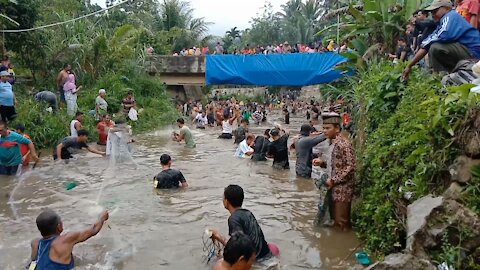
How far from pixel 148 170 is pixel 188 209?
12.0 feet

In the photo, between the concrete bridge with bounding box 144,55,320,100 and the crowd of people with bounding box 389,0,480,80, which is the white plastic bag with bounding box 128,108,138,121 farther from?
the crowd of people with bounding box 389,0,480,80

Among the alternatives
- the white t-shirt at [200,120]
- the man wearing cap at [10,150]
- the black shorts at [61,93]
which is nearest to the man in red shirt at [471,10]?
the man wearing cap at [10,150]

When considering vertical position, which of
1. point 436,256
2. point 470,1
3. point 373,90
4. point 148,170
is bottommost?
point 148,170

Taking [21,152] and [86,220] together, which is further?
[21,152]

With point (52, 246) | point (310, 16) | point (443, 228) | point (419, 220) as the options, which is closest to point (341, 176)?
point (419, 220)

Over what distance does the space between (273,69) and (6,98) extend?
10.5 meters

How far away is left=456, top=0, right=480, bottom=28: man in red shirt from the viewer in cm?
707

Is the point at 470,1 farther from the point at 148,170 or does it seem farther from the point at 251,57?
the point at 251,57

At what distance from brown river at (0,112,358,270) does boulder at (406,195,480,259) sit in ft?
4.99

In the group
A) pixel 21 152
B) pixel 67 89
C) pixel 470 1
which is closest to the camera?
pixel 470 1

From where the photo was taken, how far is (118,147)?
1295cm

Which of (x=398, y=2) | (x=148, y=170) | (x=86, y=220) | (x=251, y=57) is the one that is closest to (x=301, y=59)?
(x=251, y=57)

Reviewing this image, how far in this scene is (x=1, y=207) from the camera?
796 centimetres

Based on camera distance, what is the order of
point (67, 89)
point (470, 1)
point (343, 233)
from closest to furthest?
point (343, 233) < point (470, 1) < point (67, 89)
